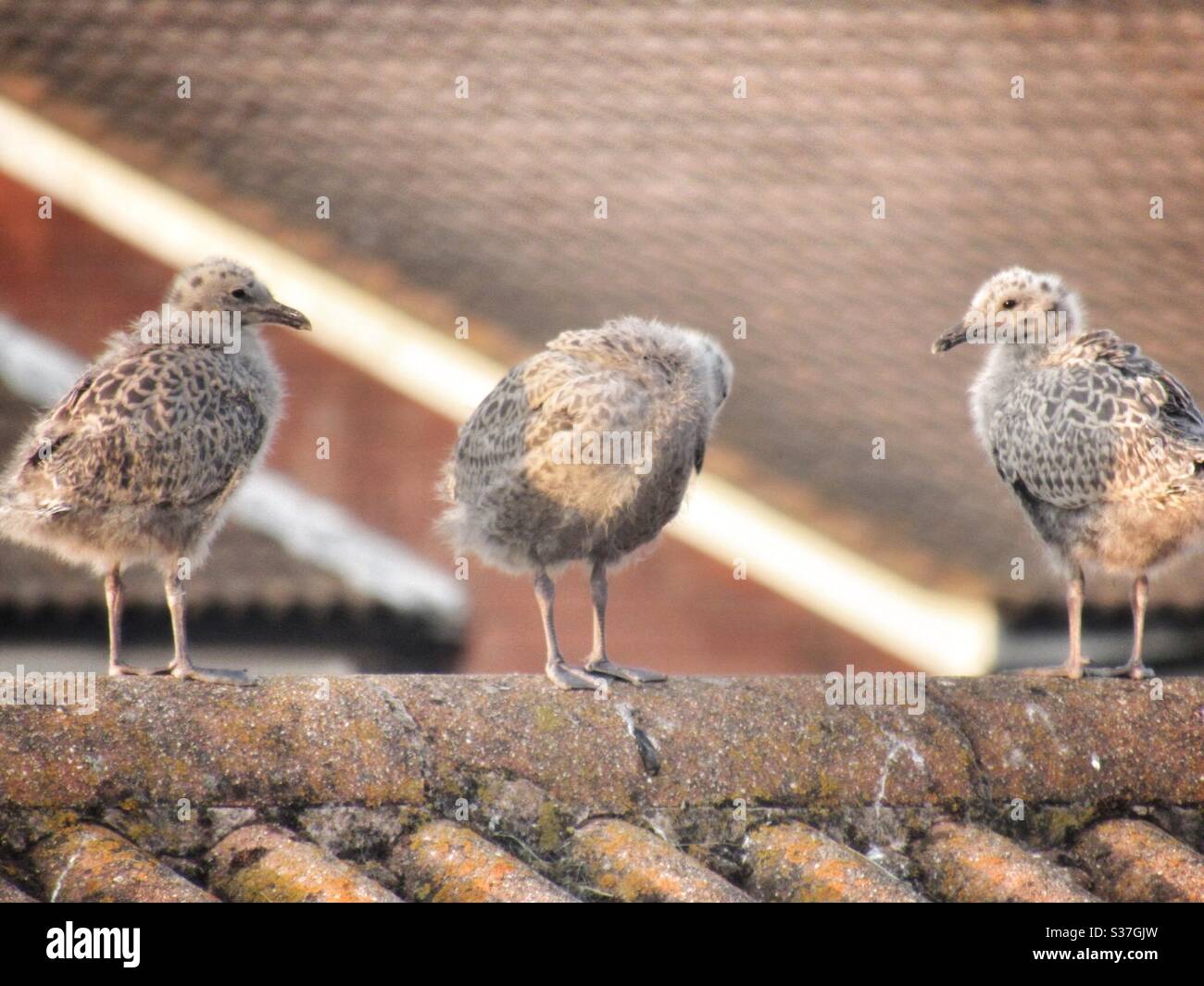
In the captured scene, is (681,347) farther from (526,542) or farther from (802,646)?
(802,646)

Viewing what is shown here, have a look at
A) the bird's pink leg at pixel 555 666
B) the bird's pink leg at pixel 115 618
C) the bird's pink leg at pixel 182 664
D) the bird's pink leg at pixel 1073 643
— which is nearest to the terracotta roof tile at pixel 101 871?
the bird's pink leg at pixel 182 664

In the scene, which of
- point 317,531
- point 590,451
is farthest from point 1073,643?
point 317,531

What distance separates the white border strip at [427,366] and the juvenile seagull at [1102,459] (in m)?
6.19

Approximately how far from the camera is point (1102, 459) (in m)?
6.27

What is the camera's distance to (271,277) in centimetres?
1454

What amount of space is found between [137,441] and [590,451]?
142 cm

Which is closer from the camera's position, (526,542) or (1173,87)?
(526,542)

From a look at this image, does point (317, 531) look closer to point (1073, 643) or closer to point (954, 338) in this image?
point (954, 338)

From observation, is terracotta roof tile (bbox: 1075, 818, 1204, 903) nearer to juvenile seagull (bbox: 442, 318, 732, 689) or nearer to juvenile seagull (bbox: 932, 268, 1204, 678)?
juvenile seagull (bbox: 932, 268, 1204, 678)

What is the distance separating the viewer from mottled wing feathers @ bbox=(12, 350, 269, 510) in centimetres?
557

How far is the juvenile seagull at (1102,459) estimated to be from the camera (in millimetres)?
6191

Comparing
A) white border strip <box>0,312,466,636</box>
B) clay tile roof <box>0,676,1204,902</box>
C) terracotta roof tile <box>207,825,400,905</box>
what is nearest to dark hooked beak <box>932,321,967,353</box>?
clay tile roof <box>0,676,1204,902</box>
